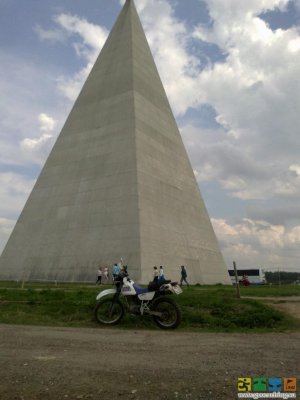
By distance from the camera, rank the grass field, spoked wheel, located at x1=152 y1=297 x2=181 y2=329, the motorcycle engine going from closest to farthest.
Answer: spoked wheel, located at x1=152 y1=297 x2=181 y2=329, the motorcycle engine, the grass field

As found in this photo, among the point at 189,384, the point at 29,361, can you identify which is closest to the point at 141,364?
the point at 189,384

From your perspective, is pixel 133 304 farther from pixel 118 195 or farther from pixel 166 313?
pixel 118 195

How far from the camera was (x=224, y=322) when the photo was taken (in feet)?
33.5

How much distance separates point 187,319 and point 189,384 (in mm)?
6007

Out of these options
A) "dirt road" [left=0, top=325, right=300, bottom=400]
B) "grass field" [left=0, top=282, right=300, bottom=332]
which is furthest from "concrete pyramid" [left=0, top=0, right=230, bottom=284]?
"dirt road" [left=0, top=325, right=300, bottom=400]

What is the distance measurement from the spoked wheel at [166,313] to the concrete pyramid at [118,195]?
13.1 m

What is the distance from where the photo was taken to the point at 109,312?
1018 centimetres

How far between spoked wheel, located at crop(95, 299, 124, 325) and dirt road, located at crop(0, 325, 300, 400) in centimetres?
174

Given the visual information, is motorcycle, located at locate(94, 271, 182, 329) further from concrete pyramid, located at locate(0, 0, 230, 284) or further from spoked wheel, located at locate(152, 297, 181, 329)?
concrete pyramid, located at locate(0, 0, 230, 284)

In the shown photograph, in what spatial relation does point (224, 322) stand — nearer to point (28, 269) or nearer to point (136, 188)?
point (136, 188)

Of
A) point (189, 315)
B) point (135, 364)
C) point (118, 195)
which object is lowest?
point (135, 364)

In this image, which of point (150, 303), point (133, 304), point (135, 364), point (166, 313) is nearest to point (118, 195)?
point (133, 304)

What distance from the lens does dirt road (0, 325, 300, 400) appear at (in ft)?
14.3

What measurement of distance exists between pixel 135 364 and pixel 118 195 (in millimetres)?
21220
